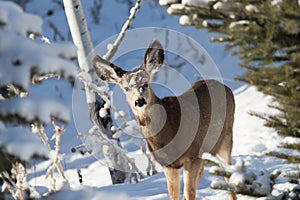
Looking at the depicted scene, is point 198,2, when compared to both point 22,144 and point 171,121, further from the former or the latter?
point 171,121

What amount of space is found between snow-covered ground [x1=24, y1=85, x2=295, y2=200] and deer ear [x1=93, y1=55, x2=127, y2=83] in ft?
3.37

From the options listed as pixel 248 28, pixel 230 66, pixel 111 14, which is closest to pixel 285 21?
pixel 248 28

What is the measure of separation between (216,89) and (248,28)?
349 cm

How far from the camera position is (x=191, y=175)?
5.45 metres

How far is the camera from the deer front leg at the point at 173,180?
5496 mm

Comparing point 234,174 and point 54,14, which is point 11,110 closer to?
point 234,174

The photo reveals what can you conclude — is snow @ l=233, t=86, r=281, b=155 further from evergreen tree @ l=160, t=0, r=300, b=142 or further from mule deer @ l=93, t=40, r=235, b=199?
evergreen tree @ l=160, t=0, r=300, b=142

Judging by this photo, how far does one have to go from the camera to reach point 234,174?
2.93m

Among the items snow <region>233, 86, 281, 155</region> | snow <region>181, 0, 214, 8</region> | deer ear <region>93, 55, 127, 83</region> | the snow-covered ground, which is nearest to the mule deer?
deer ear <region>93, 55, 127, 83</region>

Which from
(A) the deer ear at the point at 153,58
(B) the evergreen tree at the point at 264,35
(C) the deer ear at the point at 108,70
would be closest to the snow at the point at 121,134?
(B) the evergreen tree at the point at 264,35

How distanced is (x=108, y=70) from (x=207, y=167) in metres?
2.19

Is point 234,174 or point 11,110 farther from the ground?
point 11,110

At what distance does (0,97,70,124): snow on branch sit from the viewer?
1.95 meters

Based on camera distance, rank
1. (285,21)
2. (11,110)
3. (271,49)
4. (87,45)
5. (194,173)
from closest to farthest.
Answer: (11,110) → (285,21) → (271,49) → (194,173) → (87,45)
